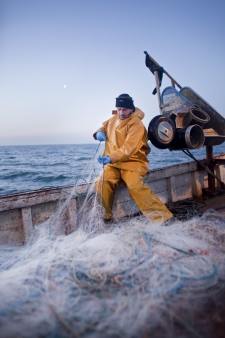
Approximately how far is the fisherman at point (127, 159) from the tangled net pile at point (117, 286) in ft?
3.19

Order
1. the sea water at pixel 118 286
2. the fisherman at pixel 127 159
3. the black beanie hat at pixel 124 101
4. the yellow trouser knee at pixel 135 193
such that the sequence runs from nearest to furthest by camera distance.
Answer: the sea water at pixel 118 286 < the yellow trouser knee at pixel 135 193 < the fisherman at pixel 127 159 < the black beanie hat at pixel 124 101

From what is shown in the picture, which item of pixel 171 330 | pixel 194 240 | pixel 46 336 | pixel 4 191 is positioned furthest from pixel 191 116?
pixel 4 191

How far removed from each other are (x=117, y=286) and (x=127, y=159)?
2.36 m

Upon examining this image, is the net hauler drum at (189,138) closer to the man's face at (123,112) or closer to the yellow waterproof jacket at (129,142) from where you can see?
the yellow waterproof jacket at (129,142)

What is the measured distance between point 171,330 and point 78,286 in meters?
0.81

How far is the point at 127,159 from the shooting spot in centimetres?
411

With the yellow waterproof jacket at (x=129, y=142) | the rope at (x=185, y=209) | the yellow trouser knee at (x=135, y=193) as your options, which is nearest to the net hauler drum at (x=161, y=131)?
the yellow waterproof jacket at (x=129, y=142)

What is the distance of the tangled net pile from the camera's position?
5.31 feet

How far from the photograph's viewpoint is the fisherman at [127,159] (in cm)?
390

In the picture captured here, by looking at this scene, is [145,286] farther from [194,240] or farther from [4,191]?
[4,191]

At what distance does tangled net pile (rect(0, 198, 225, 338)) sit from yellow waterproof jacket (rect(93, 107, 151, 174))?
1.42 meters

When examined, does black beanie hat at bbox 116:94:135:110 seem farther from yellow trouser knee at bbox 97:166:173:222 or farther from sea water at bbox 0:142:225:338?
sea water at bbox 0:142:225:338

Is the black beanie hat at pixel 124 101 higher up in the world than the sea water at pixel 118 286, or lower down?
higher up

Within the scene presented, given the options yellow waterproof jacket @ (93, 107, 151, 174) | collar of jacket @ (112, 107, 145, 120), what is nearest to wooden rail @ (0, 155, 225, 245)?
yellow waterproof jacket @ (93, 107, 151, 174)
